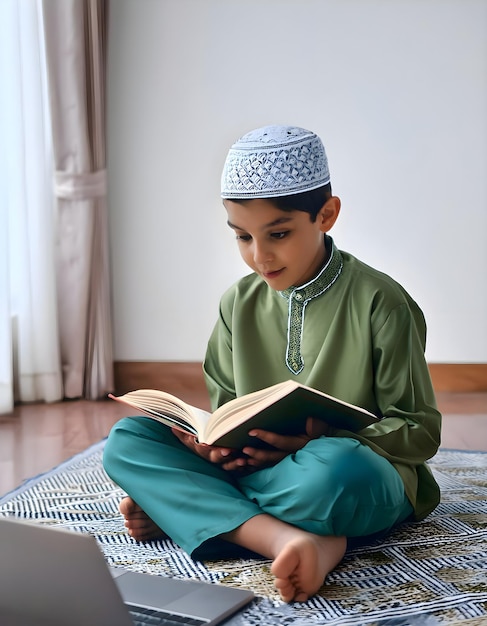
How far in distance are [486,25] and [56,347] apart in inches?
77.9

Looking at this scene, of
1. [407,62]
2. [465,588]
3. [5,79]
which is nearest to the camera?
[465,588]

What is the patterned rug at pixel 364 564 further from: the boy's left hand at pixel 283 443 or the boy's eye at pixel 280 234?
the boy's eye at pixel 280 234

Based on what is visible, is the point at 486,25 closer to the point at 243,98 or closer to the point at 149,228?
the point at 243,98

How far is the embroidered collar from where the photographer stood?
1657 mm

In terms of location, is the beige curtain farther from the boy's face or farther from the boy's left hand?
the boy's left hand

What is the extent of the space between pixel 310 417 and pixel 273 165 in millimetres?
444

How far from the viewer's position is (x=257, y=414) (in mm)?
1291

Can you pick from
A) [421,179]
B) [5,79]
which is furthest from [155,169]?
[421,179]

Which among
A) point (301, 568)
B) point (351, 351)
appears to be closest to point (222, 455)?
point (301, 568)

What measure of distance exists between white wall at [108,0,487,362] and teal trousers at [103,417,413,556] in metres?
1.86

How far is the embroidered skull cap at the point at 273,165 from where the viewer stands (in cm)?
153

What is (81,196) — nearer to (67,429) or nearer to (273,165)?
(67,429)

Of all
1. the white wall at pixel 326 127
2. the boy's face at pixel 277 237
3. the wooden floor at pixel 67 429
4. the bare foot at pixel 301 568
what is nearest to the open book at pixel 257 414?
the bare foot at pixel 301 568

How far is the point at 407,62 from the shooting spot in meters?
3.28
